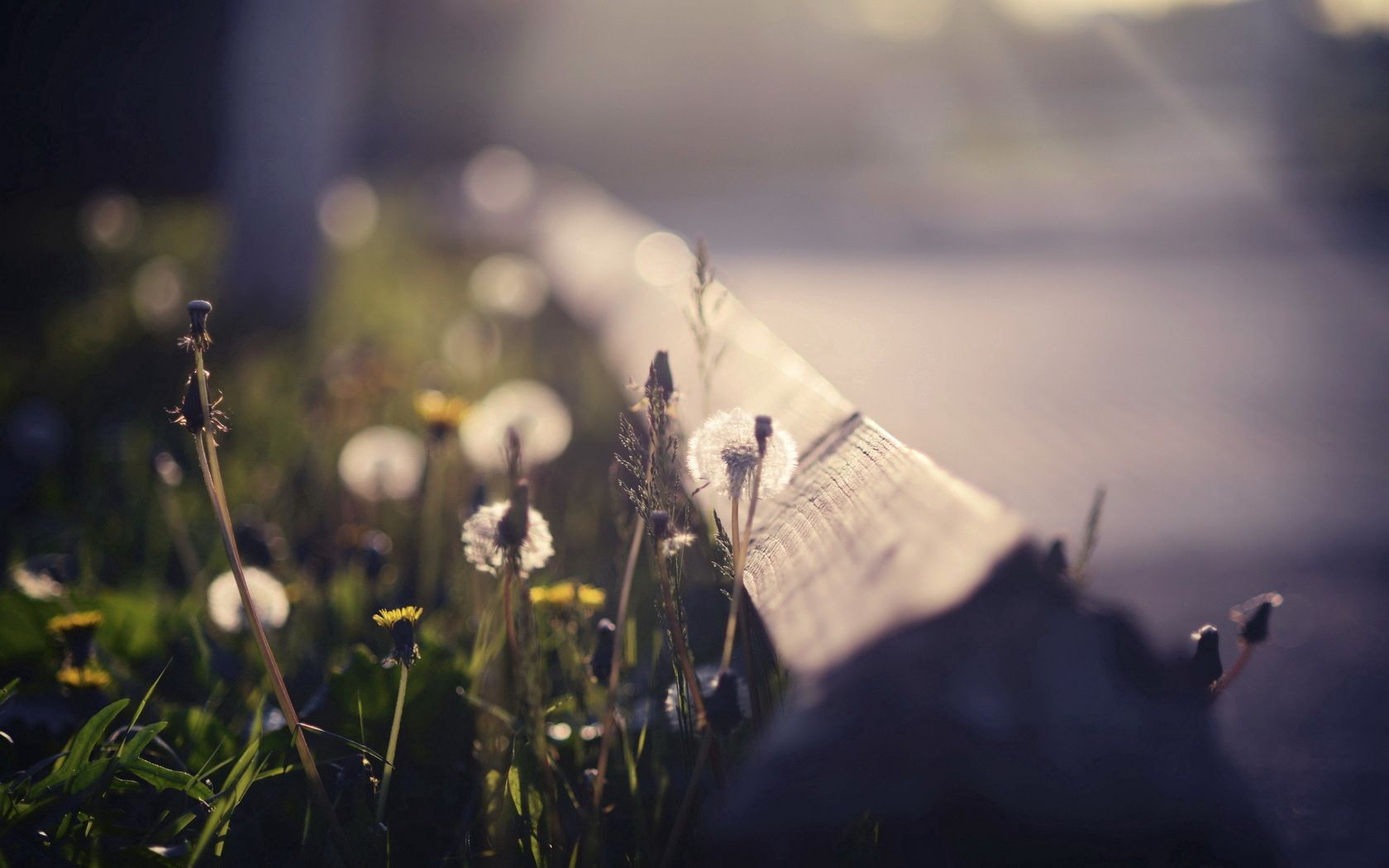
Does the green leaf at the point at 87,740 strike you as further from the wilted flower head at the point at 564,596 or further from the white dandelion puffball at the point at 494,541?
the wilted flower head at the point at 564,596

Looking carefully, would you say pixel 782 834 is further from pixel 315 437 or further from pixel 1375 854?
pixel 315 437

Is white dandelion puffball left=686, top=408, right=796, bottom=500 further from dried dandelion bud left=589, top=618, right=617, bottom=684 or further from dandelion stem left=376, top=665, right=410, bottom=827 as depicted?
dandelion stem left=376, top=665, right=410, bottom=827

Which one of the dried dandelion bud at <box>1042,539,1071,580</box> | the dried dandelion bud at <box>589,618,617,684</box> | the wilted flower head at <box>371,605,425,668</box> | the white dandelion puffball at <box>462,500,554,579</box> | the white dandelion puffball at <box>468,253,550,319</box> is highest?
the dried dandelion bud at <box>1042,539,1071,580</box>

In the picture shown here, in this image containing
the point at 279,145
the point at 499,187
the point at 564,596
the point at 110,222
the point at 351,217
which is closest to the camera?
the point at 564,596

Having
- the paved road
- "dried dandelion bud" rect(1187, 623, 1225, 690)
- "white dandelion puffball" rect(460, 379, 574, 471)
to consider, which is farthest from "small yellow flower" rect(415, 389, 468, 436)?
"dried dandelion bud" rect(1187, 623, 1225, 690)

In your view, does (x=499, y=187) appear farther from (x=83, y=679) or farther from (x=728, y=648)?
(x=728, y=648)

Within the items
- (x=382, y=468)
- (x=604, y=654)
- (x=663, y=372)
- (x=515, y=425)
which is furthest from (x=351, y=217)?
(x=663, y=372)

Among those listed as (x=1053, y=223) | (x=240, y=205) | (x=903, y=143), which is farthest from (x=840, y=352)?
(x=903, y=143)
